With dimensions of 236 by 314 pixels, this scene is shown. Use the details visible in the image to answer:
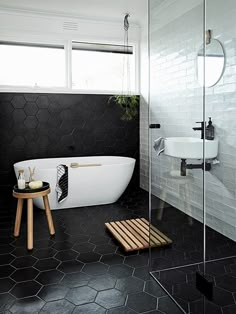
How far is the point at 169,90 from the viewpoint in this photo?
8.05 feet

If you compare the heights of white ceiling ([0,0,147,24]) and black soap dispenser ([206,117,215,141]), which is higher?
white ceiling ([0,0,147,24])

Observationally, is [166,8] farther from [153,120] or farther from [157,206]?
[157,206]

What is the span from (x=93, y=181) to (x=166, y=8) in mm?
2246

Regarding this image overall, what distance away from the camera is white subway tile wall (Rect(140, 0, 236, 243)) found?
6.89 feet

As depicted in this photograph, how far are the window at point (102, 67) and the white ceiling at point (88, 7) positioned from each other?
50 centimetres

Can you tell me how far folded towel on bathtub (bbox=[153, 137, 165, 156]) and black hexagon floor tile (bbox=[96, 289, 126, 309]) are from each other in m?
1.12

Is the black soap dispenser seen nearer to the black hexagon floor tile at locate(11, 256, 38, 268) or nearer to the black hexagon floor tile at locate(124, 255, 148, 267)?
the black hexagon floor tile at locate(124, 255, 148, 267)

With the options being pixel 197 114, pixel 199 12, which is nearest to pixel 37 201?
pixel 197 114

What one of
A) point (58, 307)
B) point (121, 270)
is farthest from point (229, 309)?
point (58, 307)

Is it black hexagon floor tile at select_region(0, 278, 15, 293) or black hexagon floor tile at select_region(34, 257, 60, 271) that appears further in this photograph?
black hexagon floor tile at select_region(34, 257, 60, 271)

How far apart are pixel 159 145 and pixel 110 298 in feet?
3.97

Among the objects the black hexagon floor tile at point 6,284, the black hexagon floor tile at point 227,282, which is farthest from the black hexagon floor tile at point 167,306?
the black hexagon floor tile at point 6,284

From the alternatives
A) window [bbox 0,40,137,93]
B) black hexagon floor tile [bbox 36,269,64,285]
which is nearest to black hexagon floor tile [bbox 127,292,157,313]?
black hexagon floor tile [bbox 36,269,64,285]

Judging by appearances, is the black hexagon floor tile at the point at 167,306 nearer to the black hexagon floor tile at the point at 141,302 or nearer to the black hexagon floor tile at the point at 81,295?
the black hexagon floor tile at the point at 141,302
